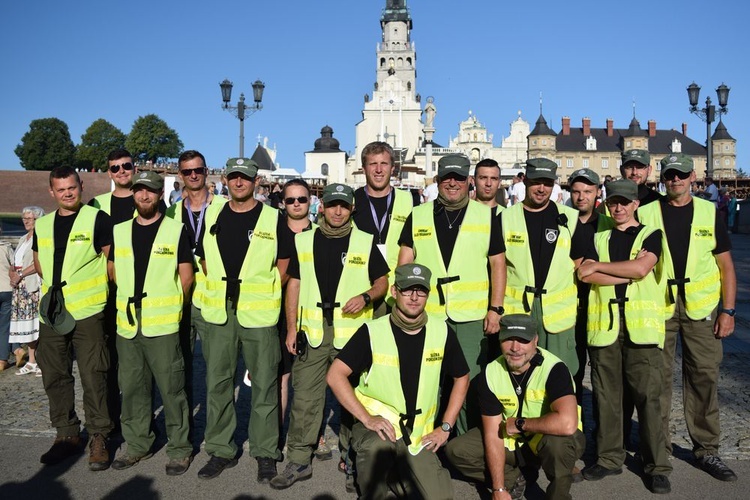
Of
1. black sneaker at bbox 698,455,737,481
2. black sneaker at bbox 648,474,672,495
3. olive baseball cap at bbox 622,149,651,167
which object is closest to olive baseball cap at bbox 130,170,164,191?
olive baseball cap at bbox 622,149,651,167

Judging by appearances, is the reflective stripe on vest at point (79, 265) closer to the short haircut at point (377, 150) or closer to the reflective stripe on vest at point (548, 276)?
the short haircut at point (377, 150)

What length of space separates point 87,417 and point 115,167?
88.9 inches

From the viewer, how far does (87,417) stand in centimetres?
552

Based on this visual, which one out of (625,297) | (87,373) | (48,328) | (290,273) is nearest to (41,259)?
(48,328)

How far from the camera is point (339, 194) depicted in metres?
5.02

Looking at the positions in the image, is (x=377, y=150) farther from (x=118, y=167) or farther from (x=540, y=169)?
(x=118, y=167)

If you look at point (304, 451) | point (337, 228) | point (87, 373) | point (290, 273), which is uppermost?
point (337, 228)

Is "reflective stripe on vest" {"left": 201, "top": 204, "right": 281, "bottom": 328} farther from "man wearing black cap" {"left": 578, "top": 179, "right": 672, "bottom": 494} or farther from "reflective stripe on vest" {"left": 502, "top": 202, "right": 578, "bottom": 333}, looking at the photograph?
"man wearing black cap" {"left": 578, "top": 179, "right": 672, "bottom": 494}

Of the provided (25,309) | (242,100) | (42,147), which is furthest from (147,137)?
(25,309)

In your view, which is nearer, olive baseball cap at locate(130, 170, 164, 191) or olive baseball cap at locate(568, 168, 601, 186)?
olive baseball cap at locate(130, 170, 164, 191)

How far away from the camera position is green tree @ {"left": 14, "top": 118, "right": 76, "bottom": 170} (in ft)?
269

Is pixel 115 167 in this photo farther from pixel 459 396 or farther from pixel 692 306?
pixel 692 306

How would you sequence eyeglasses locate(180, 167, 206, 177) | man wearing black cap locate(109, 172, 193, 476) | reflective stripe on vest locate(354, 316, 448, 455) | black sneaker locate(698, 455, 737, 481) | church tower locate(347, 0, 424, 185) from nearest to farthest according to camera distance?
reflective stripe on vest locate(354, 316, 448, 455)
black sneaker locate(698, 455, 737, 481)
man wearing black cap locate(109, 172, 193, 476)
eyeglasses locate(180, 167, 206, 177)
church tower locate(347, 0, 424, 185)

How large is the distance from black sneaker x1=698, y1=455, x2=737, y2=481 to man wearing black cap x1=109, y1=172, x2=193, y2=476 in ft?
12.9
